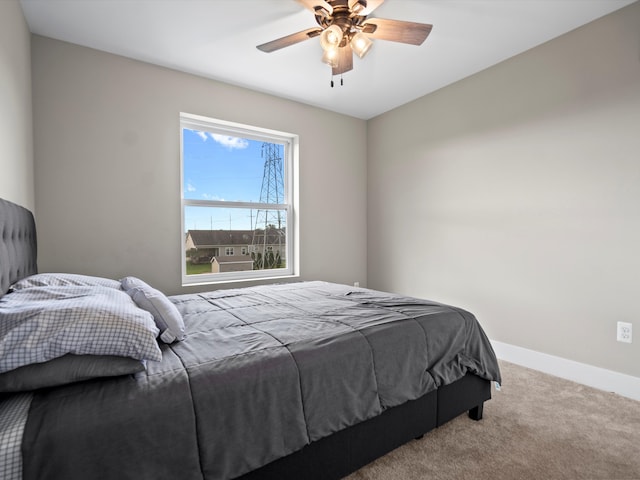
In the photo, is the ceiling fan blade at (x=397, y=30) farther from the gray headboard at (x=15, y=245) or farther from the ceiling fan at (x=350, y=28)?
the gray headboard at (x=15, y=245)

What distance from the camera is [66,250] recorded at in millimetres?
2539

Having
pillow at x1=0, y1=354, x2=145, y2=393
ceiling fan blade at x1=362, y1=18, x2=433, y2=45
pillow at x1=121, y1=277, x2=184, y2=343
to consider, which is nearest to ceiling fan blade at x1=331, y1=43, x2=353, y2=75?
ceiling fan blade at x1=362, y1=18, x2=433, y2=45

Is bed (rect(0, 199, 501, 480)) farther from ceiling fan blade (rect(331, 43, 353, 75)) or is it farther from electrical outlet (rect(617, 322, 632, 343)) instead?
ceiling fan blade (rect(331, 43, 353, 75))

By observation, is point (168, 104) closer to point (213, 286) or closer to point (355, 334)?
point (213, 286)

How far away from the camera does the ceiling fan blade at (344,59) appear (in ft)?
6.97

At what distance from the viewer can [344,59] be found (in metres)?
2.18

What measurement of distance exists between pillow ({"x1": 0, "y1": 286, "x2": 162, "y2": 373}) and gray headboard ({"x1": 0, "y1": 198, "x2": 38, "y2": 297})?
42 centimetres

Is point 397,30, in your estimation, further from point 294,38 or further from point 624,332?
point 624,332

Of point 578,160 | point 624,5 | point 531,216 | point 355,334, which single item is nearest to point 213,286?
point 355,334

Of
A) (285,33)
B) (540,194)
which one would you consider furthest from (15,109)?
(540,194)

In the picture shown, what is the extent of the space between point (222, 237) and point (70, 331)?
2.53 metres

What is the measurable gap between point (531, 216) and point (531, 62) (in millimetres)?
1253

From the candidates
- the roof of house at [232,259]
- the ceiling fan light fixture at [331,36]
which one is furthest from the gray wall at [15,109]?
the ceiling fan light fixture at [331,36]

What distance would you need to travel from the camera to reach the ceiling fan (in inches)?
73.7
